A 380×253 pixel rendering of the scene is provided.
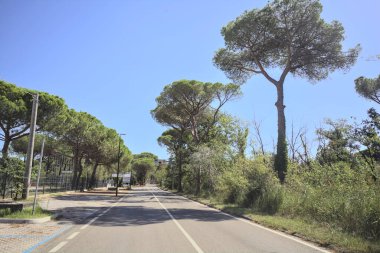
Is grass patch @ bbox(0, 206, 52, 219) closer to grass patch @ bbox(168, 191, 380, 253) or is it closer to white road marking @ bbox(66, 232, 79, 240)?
white road marking @ bbox(66, 232, 79, 240)

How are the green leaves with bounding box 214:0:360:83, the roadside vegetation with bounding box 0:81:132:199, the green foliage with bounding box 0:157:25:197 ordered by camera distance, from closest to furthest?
the green foliage with bounding box 0:157:25:197 → the roadside vegetation with bounding box 0:81:132:199 → the green leaves with bounding box 214:0:360:83

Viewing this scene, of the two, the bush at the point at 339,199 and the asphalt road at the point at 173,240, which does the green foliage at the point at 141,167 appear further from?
the asphalt road at the point at 173,240

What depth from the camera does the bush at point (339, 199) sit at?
35.7 feet

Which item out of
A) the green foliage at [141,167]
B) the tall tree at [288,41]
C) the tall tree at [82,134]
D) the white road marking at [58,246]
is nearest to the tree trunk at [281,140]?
the tall tree at [288,41]

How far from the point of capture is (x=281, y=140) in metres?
24.7

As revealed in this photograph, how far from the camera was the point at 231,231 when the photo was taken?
1240 cm

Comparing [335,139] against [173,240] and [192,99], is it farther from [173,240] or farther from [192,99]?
[173,240]

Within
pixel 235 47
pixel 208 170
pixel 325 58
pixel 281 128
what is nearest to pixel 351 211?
pixel 281 128

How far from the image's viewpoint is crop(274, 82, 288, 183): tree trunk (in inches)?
946

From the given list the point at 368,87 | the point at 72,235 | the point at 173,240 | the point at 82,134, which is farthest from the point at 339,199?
the point at 82,134

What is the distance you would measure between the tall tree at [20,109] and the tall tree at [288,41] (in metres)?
14.8

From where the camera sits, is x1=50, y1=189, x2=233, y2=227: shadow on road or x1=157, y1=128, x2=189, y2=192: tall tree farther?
x1=157, y1=128, x2=189, y2=192: tall tree

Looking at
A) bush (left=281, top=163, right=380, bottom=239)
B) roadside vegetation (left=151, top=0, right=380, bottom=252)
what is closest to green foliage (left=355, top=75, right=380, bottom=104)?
roadside vegetation (left=151, top=0, right=380, bottom=252)

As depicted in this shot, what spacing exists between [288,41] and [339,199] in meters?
14.9
